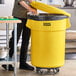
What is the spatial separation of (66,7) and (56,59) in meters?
2.29

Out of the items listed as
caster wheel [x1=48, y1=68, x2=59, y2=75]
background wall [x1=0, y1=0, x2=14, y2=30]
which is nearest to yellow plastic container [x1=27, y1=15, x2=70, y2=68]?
caster wheel [x1=48, y1=68, x2=59, y2=75]

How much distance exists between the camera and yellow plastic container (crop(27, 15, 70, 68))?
9.16 feet

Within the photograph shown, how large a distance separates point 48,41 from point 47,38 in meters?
0.04

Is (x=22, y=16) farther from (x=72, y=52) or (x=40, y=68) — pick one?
(x=72, y=52)

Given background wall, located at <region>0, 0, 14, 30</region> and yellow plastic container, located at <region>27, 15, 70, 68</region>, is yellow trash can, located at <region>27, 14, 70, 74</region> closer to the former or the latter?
yellow plastic container, located at <region>27, 15, 70, 68</region>

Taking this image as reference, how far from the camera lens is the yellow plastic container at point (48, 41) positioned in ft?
9.16

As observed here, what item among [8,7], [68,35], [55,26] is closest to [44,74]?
[55,26]

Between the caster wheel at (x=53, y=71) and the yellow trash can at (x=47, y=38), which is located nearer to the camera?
the yellow trash can at (x=47, y=38)

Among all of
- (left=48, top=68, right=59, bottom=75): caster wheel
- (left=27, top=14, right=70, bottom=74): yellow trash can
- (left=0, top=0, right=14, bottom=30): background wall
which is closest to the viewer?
(left=27, top=14, right=70, bottom=74): yellow trash can

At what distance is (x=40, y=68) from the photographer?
9.78 feet

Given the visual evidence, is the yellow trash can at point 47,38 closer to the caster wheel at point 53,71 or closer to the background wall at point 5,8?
the caster wheel at point 53,71

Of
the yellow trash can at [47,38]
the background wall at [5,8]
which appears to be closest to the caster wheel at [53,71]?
the yellow trash can at [47,38]

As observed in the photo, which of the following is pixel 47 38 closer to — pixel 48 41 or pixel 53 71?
pixel 48 41

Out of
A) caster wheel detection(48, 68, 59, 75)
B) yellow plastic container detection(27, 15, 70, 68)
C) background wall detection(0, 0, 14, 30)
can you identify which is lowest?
caster wheel detection(48, 68, 59, 75)
